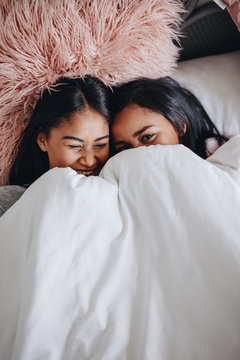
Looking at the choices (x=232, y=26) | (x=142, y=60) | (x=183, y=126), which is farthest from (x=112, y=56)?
(x=232, y=26)

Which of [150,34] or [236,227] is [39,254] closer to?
[236,227]

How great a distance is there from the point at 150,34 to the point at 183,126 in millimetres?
324

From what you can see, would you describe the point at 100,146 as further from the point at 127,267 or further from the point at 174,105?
the point at 127,267

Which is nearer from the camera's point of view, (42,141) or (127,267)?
(127,267)

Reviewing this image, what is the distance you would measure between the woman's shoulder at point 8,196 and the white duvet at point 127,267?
0.19 metres

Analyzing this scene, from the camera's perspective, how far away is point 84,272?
22.3 inches

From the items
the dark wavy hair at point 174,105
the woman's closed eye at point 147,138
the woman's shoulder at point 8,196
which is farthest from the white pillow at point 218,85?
the woman's shoulder at point 8,196

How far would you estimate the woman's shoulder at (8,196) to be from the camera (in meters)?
0.85

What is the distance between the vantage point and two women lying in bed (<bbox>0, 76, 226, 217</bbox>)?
2.97 feet

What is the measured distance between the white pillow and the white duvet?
1.50 ft

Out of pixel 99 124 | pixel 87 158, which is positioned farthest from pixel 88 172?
pixel 99 124

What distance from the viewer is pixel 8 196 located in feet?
2.93

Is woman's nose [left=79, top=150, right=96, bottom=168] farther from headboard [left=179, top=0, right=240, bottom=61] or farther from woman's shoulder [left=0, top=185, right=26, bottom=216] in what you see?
headboard [left=179, top=0, right=240, bottom=61]

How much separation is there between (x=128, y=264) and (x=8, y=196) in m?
0.48
